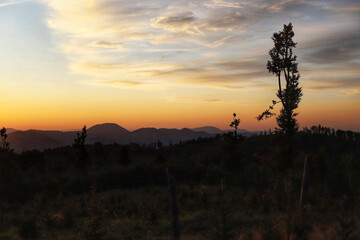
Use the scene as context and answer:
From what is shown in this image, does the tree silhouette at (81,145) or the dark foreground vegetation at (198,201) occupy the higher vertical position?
the tree silhouette at (81,145)

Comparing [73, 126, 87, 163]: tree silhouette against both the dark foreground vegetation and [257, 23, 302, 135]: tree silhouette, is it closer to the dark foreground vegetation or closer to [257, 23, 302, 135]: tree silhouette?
the dark foreground vegetation

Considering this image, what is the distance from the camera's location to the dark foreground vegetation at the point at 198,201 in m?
9.25

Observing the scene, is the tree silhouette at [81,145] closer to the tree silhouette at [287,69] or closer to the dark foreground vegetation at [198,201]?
the dark foreground vegetation at [198,201]

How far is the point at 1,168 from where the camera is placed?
79.7 feet

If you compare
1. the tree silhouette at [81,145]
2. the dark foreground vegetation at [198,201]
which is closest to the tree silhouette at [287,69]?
the dark foreground vegetation at [198,201]

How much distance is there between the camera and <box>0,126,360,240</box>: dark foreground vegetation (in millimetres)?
9250

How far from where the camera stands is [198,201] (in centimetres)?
1798

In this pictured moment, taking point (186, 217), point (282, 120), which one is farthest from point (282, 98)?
point (186, 217)

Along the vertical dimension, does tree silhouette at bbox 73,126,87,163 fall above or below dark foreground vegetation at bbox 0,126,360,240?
above

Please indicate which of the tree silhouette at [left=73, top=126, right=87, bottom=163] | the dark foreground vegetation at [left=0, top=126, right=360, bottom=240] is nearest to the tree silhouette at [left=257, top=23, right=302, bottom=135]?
→ the dark foreground vegetation at [left=0, top=126, right=360, bottom=240]

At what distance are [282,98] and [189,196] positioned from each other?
31.7 feet

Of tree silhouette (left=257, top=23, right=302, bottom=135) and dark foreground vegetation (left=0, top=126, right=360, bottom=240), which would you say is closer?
dark foreground vegetation (left=0, top=126, right=360, bottom=240)

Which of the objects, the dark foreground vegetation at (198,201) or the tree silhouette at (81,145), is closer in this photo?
the dark foreground vegetation at (198,201)

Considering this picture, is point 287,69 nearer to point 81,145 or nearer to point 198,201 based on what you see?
point 198,201
